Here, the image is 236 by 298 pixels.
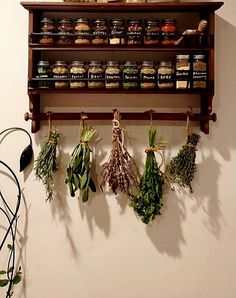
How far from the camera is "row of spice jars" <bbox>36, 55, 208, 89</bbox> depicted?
142cm

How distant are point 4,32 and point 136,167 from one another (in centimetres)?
86

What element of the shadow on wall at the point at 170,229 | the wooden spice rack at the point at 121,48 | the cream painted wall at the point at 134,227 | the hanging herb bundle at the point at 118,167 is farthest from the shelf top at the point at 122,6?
the shadow on wall at the point at 170,229

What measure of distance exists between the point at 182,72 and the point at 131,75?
8.3 inches

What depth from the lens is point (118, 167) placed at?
146cm

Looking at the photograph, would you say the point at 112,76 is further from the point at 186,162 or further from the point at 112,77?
the point at 186,162

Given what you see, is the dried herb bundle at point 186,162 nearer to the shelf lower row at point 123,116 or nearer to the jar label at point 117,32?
the shelf lower row at point 123,116

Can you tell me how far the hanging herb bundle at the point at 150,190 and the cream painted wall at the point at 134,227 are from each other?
0.28 ft

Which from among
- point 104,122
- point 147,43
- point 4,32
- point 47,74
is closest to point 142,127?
point 104,122

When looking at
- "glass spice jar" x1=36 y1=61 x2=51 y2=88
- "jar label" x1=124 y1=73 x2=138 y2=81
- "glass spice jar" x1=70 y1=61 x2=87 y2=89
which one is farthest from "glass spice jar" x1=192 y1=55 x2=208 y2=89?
"glass spice jar" x1=36 y1=61 x2=51 y2=88

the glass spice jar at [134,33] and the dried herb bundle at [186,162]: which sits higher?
the glass spice jar at [134,33]

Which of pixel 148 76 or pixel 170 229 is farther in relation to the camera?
pixel 170 229

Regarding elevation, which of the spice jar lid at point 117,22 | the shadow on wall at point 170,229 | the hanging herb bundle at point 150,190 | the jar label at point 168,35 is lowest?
the shadow on wall at point 170,229

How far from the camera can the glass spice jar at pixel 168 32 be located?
142cm

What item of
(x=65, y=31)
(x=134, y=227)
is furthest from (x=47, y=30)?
(x=134, y=227)
